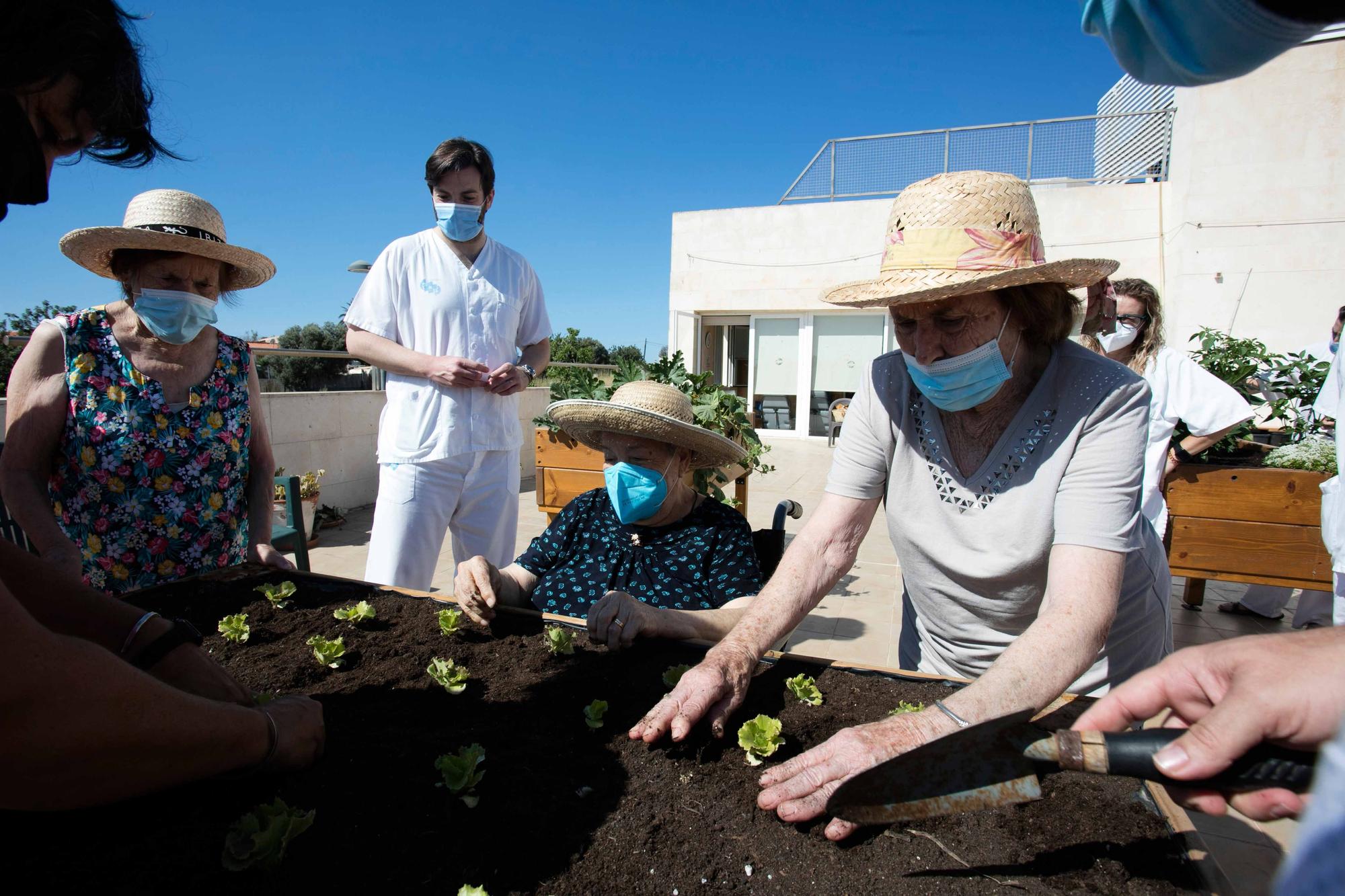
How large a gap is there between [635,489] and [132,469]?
154 cm

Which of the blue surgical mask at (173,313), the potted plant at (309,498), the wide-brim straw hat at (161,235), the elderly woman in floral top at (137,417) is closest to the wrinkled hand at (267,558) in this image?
the elderly woman in floral top at (137,417)

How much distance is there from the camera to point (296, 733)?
121cm

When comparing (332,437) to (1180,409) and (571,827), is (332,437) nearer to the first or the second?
(571,827)

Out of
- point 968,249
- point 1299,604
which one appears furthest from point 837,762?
point 1299,604

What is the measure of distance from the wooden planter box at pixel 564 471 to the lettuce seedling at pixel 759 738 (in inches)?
117

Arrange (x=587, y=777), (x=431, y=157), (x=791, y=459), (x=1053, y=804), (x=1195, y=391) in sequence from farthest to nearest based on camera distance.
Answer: (x=791, y=459) < (x=1195, y=391) < (x=431, y=157) < (x=587, y=777) < (x=1053, y=804)

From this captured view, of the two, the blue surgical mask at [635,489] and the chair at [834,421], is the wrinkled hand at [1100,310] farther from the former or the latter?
the chair at [834,421]

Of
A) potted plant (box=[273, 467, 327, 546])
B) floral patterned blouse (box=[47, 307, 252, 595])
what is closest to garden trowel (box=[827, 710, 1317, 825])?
floral patterned blouse (box=[47, 307, 252, 595])

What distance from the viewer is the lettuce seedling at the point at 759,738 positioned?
1272 mm

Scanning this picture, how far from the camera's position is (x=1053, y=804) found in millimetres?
1145

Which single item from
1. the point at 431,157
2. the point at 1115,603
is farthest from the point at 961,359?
the point at 431,157

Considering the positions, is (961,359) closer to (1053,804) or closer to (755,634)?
(755,634)

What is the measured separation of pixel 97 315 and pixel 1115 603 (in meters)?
2.82

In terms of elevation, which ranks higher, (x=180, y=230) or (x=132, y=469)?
(x=180, y=230)
